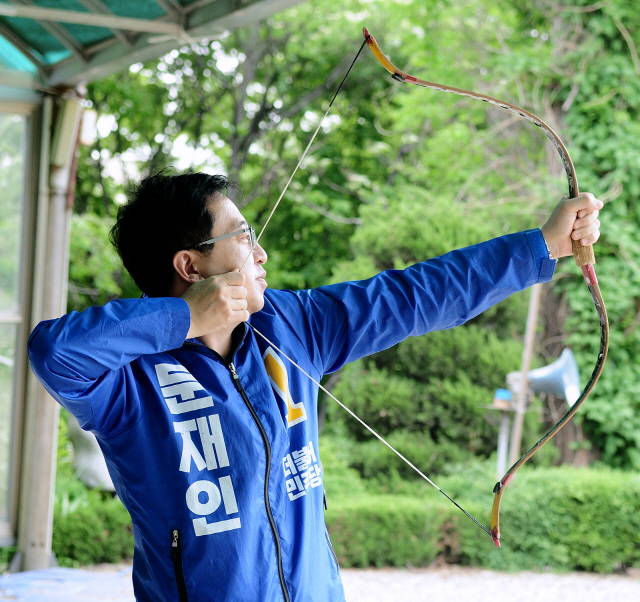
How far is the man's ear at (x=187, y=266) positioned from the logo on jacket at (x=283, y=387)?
193 mm

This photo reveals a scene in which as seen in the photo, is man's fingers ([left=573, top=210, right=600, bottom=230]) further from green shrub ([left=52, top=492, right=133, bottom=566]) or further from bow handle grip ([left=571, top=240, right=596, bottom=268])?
green shrub ([left=52, top=492, right=133, bottom=566])

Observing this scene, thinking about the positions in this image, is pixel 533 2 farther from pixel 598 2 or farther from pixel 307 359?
pixel 307 359

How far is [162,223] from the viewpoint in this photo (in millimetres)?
1302

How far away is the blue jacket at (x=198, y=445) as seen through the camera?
1073mm

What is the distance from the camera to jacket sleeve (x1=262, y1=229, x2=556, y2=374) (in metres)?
1.36

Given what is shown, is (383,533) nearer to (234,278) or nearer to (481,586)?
(481,586)

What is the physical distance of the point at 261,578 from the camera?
43.4 inches

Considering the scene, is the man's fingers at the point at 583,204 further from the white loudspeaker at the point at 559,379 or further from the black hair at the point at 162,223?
the white loudspeaker at the point at 559,379

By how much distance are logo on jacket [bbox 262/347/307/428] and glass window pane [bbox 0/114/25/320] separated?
8.39 ft

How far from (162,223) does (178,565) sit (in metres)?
0.59

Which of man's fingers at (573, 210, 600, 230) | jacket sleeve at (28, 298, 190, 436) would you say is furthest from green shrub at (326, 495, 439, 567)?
jacket sleeve at (28, 298, 190, 436)

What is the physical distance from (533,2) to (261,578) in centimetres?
670

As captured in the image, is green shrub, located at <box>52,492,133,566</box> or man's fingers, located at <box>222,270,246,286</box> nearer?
man's fingers, located at <box>222,270,246,286</box>

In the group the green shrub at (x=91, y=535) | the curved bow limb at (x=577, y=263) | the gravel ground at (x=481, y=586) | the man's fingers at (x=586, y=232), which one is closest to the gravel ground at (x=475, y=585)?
the gravel ground at (x=481, y=586)
